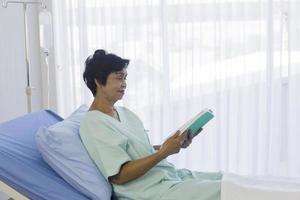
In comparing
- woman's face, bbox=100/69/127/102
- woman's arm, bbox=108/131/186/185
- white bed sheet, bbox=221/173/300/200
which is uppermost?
woman's face, bbox=100/69/127/102

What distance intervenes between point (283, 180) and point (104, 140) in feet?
2.19

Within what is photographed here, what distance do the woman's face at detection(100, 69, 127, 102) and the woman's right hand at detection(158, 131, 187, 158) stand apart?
0.27m

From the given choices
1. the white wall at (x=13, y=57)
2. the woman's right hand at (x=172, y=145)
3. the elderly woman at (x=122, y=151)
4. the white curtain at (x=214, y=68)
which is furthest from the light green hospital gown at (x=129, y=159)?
the white wall at (x=13, y=57)

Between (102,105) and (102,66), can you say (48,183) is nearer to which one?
(102,105)

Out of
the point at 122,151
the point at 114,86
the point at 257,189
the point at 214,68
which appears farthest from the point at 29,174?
the point at 214,68

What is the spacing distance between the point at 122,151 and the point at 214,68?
51.1 inches

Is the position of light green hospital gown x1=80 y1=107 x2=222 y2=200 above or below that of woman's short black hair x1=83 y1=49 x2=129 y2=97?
below

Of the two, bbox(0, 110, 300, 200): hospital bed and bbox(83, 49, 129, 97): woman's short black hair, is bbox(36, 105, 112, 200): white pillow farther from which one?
bbox(83, 49, 129, 97): woman's short black hair

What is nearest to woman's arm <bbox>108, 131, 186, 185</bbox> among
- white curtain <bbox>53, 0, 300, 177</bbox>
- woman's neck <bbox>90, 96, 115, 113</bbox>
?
woman's neck <bbox>90, 96, 115, 113</bbox>

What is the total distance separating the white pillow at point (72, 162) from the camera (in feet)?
5.10

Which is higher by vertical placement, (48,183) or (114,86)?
(114,86)

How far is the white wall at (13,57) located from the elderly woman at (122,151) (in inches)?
54.0

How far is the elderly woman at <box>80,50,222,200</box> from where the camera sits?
1.57 m

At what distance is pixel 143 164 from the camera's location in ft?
5.12
